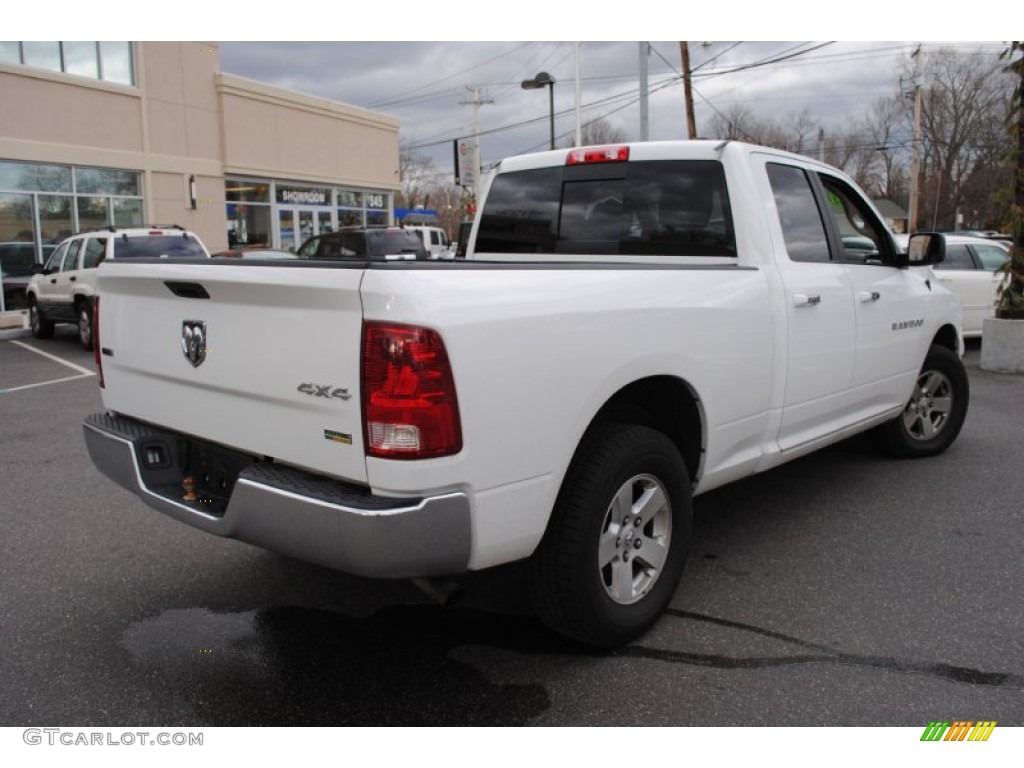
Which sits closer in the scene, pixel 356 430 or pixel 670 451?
pixel 356 430

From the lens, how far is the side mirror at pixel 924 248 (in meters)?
5.09

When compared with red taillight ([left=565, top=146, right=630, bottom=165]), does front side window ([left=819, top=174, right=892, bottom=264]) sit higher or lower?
lower

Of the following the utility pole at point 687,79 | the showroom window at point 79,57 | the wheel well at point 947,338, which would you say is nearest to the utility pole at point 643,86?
the utility pole at point 687,79

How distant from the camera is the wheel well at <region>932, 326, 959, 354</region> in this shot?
5934 mm

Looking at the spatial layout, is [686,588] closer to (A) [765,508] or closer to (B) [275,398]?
(A) [765,508]

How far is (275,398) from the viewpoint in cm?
278

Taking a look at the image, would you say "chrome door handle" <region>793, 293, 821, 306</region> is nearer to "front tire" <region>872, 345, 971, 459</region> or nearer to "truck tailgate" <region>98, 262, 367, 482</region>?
"front tire" <region>872, 345, 971, 459</region>

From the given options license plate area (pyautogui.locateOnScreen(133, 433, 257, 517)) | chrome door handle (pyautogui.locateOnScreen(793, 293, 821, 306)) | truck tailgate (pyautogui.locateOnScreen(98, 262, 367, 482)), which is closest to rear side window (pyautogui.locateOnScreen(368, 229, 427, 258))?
chrome door handle (pyautogui.locateOnScreen(793, 293, 821, 306))

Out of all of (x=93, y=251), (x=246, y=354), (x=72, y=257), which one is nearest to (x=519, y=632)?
(x=246, y=354)

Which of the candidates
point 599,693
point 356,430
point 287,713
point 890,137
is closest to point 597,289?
point 356,430

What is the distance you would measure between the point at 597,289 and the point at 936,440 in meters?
4.14

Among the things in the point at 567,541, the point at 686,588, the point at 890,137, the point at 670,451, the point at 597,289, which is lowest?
the point at 686,588
